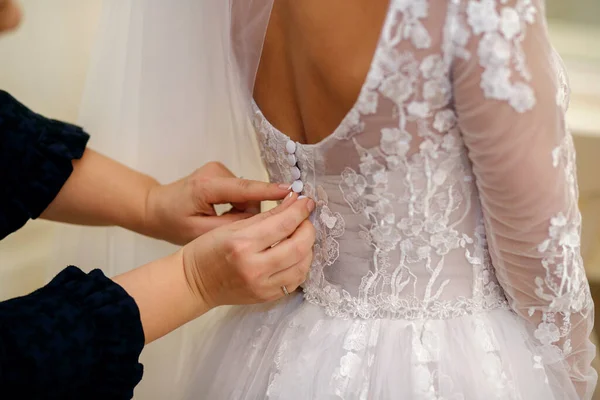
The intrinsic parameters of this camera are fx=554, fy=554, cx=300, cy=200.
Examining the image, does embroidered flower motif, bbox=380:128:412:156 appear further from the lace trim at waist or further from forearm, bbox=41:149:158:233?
forearm, bbox=41:149:158:233

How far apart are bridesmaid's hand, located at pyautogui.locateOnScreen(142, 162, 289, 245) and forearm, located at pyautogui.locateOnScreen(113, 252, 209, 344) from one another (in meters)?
0.11

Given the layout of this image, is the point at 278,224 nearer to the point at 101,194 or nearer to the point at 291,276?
the point at 291,276

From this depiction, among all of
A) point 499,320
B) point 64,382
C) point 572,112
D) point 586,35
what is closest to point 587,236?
point 572,112

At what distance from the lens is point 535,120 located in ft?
1.52

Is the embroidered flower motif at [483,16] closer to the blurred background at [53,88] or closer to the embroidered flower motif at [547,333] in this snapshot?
the embroidered flower motif at [547,333]

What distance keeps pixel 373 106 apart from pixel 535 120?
0.44 feet

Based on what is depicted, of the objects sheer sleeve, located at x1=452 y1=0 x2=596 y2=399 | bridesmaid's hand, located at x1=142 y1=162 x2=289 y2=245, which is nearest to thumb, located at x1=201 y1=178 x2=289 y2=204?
bridesmaid's hand, located at x1=142 y1=162 x2=289 y2=245

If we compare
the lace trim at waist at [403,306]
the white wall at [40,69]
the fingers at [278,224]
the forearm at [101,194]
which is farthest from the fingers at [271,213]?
the white wall at [40,69]

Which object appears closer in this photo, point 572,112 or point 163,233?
point 163,233

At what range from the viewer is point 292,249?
59 cm

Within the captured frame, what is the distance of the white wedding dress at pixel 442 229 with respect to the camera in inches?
17.7

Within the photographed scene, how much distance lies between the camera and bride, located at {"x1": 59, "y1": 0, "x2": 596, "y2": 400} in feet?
1.50

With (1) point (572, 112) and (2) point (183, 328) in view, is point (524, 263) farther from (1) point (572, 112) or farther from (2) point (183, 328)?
(1) point (572, 112)

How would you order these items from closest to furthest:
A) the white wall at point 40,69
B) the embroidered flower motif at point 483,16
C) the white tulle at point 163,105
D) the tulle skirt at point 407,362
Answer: the embroidered flower motif at point 483,16, the tulle skirt at point 407,362, the white tulle at point 163,105, the white wall at point 40,69
